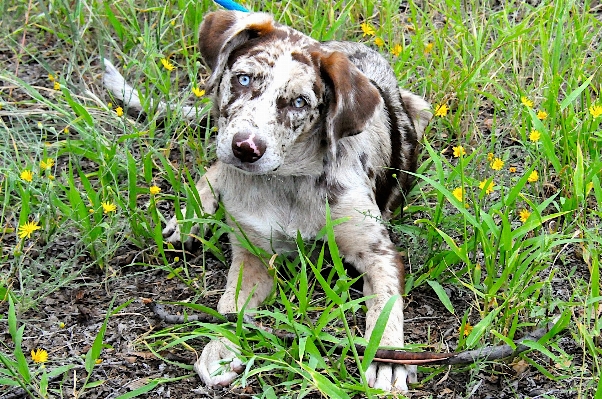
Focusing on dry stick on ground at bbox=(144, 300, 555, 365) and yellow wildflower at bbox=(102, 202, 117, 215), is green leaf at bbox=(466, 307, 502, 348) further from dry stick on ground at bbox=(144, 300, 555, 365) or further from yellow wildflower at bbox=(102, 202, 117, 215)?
yellow wildflower at bbox=(102, 202, 117, 215)

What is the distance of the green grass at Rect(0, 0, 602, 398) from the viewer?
3.61m

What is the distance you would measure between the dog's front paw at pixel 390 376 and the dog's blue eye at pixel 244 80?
4.30 feet

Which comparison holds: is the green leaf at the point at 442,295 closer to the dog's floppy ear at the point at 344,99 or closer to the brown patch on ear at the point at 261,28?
the dog's floppy ear at the point at 344,99

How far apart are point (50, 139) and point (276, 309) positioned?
1970mm

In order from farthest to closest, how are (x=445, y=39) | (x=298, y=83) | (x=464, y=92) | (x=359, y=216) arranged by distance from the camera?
(x=445, y=39), (x=464, y=92), (x=359, y=216), (x=298, y=83)

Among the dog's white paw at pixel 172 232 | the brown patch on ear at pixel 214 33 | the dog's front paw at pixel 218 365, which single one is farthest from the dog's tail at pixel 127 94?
the dog's front paw at pixel 218 365

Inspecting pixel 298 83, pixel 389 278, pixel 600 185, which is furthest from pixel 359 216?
pixel 600 185

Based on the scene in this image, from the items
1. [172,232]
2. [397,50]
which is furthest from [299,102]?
[397,50]

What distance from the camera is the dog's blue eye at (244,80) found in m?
3.84

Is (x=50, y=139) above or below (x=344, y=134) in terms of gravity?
below

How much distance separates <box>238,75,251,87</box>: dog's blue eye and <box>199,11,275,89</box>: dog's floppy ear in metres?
0.19

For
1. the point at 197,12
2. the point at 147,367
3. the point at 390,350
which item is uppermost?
the point at 197,12

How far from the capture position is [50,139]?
5.11 m

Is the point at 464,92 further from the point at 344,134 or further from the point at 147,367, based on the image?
the point at 147,367
